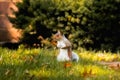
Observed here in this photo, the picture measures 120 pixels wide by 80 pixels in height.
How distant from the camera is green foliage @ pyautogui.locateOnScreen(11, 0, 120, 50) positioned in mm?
11930

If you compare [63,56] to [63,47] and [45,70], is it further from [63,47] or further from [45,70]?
[45,70]

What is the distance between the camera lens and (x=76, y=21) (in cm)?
1199

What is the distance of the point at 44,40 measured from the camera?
1210 centimetres

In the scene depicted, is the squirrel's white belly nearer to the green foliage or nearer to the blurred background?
the blurred background

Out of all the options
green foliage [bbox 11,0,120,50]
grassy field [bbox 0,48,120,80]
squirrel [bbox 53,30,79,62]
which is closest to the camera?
grassy field [bbox 0,48,120,80]

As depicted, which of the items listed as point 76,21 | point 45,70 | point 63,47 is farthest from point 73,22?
point 45,70

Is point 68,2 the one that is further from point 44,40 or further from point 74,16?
point 44,40

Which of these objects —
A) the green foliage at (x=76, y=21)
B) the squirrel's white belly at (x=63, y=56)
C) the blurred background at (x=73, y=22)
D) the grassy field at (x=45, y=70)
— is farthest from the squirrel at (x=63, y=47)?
the green foliage at (x=76, y=21)

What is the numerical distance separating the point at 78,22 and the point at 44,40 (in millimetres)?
985

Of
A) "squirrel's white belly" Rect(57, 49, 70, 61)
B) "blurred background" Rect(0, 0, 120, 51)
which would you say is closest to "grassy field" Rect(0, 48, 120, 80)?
"squirrel's white belly" Rect(57, 49, 70, 61)

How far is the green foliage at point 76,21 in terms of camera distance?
11.9 m

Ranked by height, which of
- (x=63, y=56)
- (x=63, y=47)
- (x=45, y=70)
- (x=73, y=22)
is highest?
(x=45, y=70)

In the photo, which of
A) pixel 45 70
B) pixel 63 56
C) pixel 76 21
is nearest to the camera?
pixel 45 70

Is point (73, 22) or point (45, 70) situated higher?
point (45, 70)
